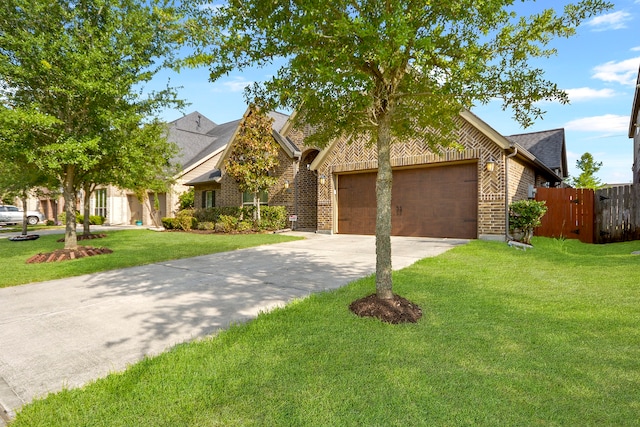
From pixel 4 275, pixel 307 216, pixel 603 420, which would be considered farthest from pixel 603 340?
pixel 307 216

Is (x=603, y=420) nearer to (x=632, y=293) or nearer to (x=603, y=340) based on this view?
(x=603, y=340)

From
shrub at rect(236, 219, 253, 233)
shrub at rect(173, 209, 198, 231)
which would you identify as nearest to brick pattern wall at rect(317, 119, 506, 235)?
shrub at rect(236, 219, 253, 233)

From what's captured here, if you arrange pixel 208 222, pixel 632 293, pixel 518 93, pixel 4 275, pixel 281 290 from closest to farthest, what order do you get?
1. pixel 518 93
2. pixel 632 293
3. pixel 281 290
4. pixel 4 275
5. pixel 208 222

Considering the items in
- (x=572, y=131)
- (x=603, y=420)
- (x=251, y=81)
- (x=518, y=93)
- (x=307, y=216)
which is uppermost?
(x=572, y=131)

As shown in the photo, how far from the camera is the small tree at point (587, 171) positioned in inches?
887

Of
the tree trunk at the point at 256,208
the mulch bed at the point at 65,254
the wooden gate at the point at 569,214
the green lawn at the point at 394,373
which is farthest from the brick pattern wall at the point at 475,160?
the mulch bed at the point at 65,254

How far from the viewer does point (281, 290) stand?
17.4 ft

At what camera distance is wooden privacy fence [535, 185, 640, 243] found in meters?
11.8

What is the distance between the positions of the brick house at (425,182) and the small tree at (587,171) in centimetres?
788

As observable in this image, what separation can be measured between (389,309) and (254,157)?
13.2 metres

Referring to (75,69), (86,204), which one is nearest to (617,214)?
(75,69)

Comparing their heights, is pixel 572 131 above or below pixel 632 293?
above

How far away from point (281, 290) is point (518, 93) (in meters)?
4.19

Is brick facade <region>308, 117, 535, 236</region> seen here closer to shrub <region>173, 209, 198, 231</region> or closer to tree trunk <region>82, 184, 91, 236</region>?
shrub <region>173, 209, 198, 231</region>
